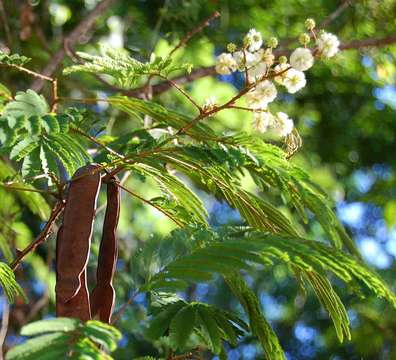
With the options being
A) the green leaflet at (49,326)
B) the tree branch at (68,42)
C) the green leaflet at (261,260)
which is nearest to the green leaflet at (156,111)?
the green leaflet at (261,260)

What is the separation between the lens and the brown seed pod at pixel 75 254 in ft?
4.30

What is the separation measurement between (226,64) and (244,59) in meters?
0.04

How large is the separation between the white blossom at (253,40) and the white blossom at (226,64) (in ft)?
0.11

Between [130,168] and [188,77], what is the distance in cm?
158

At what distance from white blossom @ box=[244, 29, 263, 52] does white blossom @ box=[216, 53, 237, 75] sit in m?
0.03

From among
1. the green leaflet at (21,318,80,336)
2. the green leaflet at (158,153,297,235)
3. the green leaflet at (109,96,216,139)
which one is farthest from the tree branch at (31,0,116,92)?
the green leaflet at (21,318,80,336)

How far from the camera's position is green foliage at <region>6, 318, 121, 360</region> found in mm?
1078

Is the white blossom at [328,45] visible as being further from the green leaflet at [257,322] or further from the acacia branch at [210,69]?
the acacia branch at [210,69]

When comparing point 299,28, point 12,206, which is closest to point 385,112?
point 299,28

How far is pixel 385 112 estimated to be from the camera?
4590mm

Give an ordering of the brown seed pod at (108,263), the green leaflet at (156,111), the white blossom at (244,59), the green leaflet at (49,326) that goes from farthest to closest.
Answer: the green leaflet at (156,111) < the white blossom at (244,59) < the brown seed pod at (108,263) < the green leaflet at (49,326)

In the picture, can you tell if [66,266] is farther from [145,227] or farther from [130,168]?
[145,227]

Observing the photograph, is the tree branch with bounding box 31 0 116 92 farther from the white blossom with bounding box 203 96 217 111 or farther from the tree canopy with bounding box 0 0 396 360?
the white blossom with bounding box 203 96 217 111

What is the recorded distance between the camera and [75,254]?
132 cm
